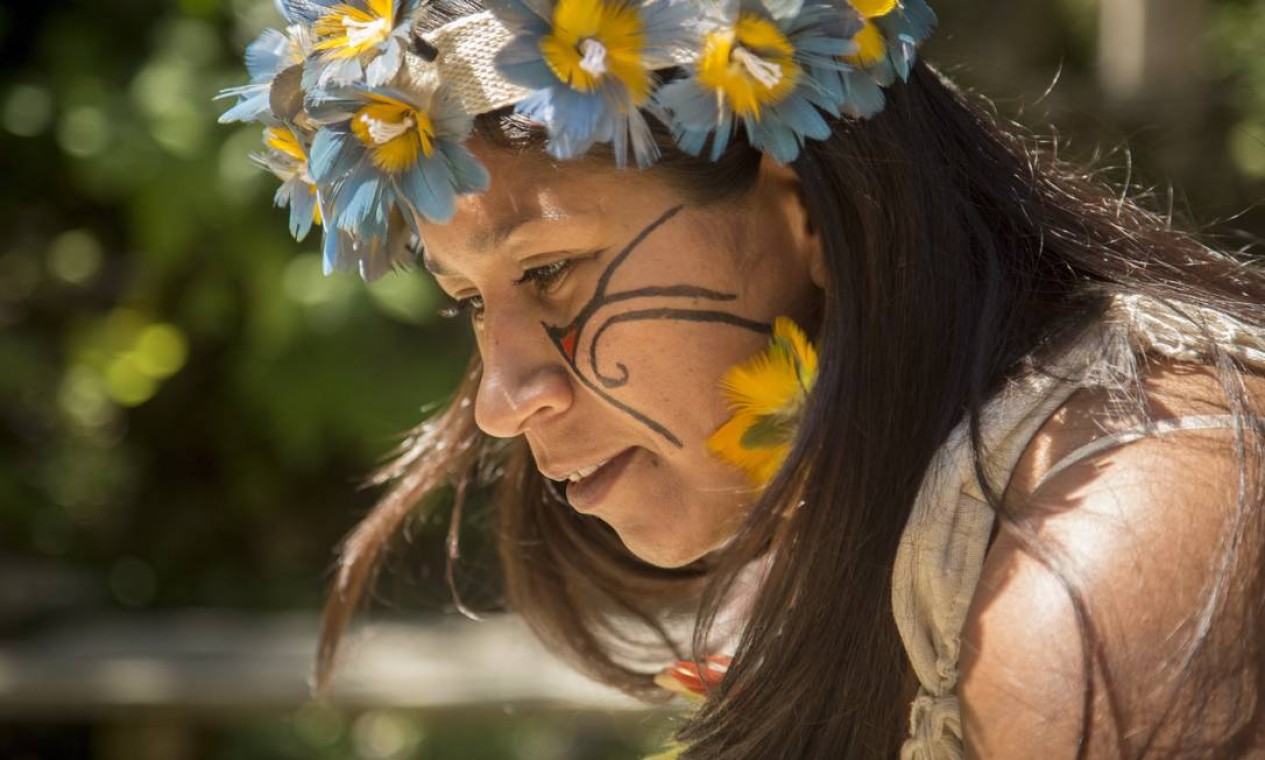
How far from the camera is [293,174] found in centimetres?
203

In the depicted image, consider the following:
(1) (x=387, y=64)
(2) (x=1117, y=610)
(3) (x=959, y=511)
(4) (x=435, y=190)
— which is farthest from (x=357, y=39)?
(2) (x=1117, y=610)

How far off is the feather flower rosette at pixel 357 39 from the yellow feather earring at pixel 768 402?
501mm

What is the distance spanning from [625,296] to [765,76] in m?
0.29

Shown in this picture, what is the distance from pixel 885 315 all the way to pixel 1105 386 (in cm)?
23

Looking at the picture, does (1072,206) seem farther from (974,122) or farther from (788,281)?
(788,281)

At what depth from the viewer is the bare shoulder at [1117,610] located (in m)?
1.35

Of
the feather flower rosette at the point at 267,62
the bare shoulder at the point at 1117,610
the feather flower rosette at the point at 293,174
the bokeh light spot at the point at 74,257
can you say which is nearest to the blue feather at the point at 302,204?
the feather flower rosette at the point at 293,174

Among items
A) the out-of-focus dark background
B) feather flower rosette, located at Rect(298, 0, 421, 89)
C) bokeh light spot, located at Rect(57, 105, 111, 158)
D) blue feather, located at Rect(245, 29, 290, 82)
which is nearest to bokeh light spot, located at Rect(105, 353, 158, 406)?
the out-of-focus dark background

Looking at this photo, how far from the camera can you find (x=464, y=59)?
172 cm

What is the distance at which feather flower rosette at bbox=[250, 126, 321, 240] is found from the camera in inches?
78.7

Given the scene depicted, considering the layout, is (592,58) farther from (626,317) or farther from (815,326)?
(815,326)

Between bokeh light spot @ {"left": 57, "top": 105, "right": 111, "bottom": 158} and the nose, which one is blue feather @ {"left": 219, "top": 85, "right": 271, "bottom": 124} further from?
bokeh light spot @ {"left": 57, "top": 105, "right": 111, "bottom": 158}

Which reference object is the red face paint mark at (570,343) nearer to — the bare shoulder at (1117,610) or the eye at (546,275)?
the eye at (546,275)

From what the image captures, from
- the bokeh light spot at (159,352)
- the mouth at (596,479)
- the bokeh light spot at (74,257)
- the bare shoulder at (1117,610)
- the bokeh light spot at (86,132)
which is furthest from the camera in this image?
the bokeh light spot at (74,257)
